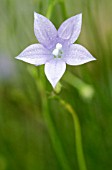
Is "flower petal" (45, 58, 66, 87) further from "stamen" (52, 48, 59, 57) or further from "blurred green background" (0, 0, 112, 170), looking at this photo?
"blurred green background" (0, 0, 112, 170)

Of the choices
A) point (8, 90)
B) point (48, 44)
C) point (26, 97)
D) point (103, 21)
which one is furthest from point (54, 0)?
point (103, 21)

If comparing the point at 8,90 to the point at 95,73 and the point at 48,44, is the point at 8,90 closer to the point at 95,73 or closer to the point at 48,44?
the point at 95,73

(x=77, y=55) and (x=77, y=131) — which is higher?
(x=77, y=55)

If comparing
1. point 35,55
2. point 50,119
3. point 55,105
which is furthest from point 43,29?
point 55,105

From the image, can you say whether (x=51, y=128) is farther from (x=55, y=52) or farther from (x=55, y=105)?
(x=55, y=105)

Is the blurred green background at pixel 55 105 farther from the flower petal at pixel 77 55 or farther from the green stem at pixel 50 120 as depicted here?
the flower petal at pixel 77 55

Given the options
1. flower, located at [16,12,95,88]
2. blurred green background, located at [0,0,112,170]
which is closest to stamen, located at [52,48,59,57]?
flower, located at [16,12,95,88]
